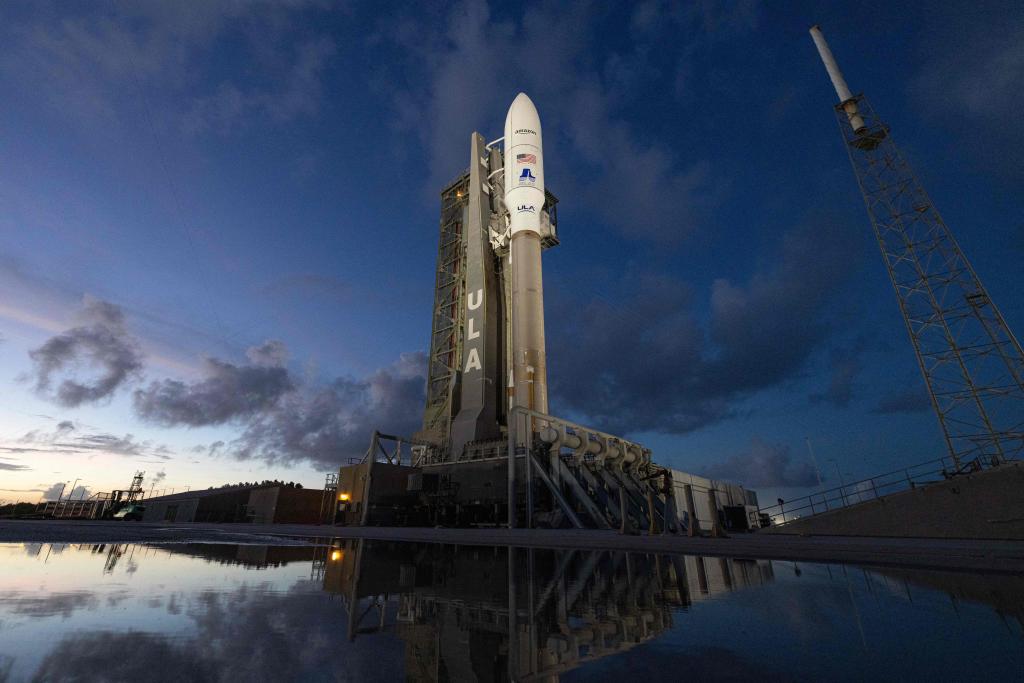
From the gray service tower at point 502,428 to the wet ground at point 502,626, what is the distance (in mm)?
15054

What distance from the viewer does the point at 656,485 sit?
30.5 m

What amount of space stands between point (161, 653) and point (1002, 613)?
5.22 m

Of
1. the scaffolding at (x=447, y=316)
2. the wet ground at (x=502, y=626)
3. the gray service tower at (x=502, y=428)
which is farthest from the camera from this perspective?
the scaffolding at (x=447, y=316)

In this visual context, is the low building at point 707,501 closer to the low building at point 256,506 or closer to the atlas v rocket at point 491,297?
the atlas v rocket at point 491,297

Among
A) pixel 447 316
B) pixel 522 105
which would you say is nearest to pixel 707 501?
pixel 447 316

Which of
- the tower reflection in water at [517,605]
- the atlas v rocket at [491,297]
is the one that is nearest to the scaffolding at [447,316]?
the atlas v rocket at [491,297]

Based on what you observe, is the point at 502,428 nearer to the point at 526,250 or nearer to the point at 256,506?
the point at 526,250

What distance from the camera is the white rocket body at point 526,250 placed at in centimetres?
2858

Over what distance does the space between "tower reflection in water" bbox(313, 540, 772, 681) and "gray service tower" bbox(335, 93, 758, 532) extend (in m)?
13.5

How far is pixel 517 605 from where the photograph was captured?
380 centimetres

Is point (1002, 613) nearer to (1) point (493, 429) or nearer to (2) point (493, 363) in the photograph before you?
(1) point (493, 429)

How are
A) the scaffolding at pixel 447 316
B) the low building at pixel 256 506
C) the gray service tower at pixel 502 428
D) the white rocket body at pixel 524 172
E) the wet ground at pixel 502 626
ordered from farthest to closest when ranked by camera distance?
the scaffolding at pixel 447 316 → the low building at pixel 256 506 → the white rocket body at pixel 524 172 → the gray service tower at pixel 502 428 → the wet ground at pixel 502 626

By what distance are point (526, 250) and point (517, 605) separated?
28.9 metres

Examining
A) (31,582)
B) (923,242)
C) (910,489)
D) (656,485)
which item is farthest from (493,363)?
(923,242)
